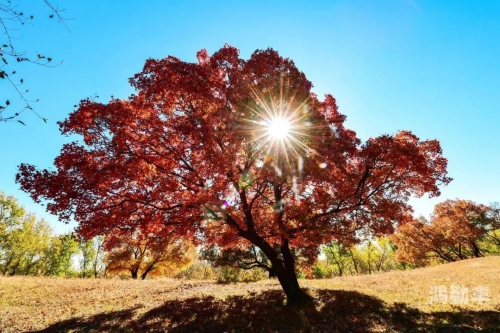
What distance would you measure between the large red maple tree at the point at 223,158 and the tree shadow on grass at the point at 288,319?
7.14 feet

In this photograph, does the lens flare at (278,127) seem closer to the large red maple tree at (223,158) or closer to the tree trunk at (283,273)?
the large red maple tree at (223,158)

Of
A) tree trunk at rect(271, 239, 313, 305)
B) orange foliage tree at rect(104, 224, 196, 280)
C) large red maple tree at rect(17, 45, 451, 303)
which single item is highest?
large red maple tree at rect(17, 45, 451, 303)

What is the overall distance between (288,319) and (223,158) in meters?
7.87

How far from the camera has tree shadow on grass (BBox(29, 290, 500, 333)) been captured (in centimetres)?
1052

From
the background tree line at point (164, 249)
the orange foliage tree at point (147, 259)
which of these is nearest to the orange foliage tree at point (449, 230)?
the background tree line at point (164, 249)

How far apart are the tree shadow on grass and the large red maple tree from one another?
2178 mm

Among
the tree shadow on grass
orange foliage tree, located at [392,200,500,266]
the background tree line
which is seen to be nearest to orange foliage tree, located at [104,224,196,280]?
the background tree line

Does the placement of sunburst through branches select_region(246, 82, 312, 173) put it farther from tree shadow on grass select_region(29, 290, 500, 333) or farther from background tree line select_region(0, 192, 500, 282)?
background tree line select_region(0, 192, 500, 282)

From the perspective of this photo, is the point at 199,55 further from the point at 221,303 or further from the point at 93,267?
the point at 93,267

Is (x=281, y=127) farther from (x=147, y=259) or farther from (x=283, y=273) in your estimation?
(x=147, y=259)

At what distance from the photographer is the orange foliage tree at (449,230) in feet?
150

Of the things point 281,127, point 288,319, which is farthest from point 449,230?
point 281,127

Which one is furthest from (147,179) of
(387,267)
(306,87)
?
(387,267)

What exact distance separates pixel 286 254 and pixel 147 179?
9.07 meters
